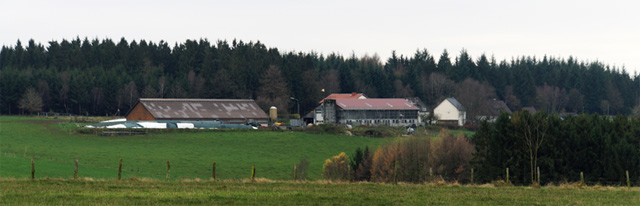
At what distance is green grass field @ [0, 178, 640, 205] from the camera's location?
28.1 metres

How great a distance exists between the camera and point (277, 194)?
30.6 m

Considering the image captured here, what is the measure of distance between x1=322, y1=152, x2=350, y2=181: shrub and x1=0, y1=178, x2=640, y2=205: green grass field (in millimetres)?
34335

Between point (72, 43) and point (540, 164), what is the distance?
160 metres

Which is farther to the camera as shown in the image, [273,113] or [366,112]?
[366,112]

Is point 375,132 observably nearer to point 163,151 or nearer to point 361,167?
point 361,167

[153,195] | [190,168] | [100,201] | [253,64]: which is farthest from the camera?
[253,64]

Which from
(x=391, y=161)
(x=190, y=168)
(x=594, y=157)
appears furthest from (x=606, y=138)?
(x=190, y=168)

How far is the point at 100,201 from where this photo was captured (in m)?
27.0

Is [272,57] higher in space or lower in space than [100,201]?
higher

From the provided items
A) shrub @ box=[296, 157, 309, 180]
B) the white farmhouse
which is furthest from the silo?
shrub @ box=[296, 157, 309, 180]

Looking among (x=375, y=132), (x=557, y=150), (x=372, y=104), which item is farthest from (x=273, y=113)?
(x=557, y=150)

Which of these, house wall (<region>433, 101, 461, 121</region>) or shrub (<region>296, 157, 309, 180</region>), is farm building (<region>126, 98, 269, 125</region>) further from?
shrub (<region>296, 157, 309, 180</region>)

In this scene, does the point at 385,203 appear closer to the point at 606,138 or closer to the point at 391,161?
the point at 606,138

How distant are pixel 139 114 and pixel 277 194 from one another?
8773cm
